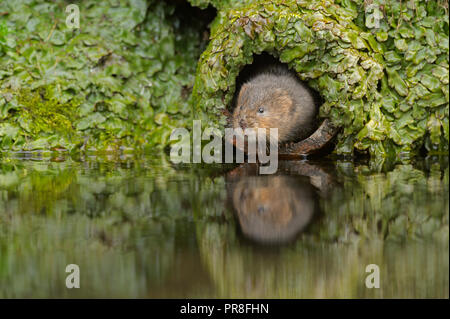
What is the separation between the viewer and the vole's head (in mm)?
5402

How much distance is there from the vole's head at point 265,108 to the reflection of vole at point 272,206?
1140 mm

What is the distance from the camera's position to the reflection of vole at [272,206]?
114 inches

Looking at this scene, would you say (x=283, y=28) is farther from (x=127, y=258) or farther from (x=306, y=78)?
(x=127, y=258)

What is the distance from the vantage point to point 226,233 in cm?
285

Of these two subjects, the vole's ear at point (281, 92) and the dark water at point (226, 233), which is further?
the vole's ear at point (281, 92)

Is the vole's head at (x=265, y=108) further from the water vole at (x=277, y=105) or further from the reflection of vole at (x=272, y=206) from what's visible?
the reflection of vole at (x=272, y=206)

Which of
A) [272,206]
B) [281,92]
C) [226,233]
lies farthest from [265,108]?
[226,233]

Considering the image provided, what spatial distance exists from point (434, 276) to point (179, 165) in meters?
3.42

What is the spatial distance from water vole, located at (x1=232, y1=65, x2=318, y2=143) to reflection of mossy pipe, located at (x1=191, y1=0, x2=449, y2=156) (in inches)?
7.5

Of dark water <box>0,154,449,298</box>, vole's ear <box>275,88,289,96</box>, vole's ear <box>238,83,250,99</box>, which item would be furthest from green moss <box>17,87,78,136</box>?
vole's ear <box>275,88,289,96</box>

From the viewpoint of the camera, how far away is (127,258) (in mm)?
2477

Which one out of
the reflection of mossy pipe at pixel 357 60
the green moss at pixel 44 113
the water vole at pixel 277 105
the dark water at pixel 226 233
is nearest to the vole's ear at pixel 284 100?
the water vole at pixel 277 105
